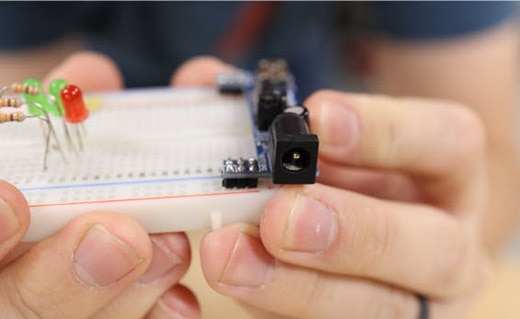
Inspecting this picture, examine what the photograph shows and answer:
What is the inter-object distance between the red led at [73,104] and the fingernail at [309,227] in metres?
0.40

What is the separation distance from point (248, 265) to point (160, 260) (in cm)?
16

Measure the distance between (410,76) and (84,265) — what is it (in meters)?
1.30

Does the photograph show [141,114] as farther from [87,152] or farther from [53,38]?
[53,38]

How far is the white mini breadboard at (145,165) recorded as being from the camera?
71 centimetres

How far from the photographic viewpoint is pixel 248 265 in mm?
782

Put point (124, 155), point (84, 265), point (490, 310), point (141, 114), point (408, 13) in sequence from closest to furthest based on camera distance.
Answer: point (84, 265) < point (124, 155) < point (141, 114) < point (490, 310) < point (408, 13)

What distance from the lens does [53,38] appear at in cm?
169

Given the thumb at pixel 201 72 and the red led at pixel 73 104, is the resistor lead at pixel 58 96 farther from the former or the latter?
the thumb at pixel 201 72

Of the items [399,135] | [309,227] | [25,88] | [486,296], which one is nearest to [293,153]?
[309,227]

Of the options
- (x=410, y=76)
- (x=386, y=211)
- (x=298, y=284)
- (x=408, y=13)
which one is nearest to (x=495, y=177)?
(x=410, y=76)

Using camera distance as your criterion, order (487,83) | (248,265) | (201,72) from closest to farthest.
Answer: (248,265) < (201,72) < (487,83)

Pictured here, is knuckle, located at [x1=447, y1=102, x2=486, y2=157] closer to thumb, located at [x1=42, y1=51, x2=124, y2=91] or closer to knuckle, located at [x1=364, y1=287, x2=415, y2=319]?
knuckle, located at [x1=364, y1=287, x2=415, y2=319]

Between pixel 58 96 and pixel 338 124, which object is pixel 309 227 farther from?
pixel 58 96

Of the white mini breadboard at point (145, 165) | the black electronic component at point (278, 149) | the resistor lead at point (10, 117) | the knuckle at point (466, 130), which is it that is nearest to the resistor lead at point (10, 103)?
the resistor lead at point (10, 117)
